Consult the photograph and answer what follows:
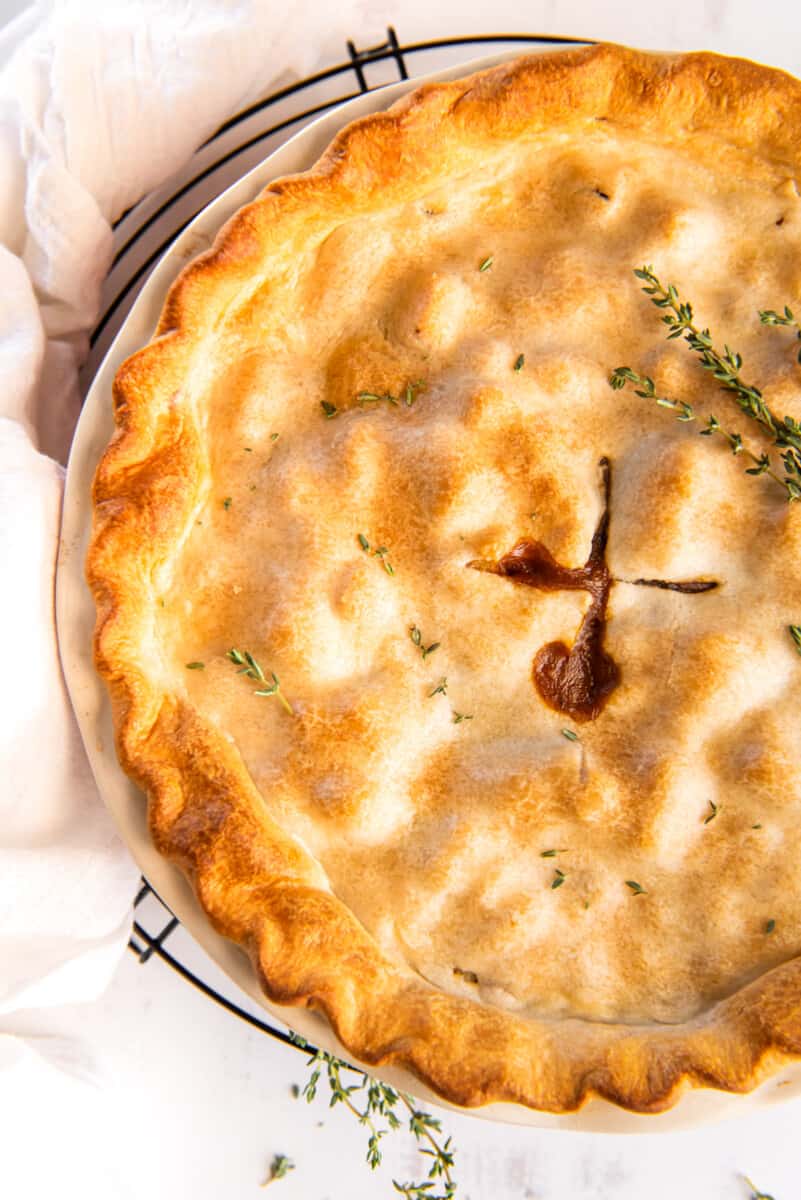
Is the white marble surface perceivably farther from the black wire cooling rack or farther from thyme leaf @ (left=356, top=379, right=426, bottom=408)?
thyme leaf @ (left=356, top=379, right=426, bottom=408)

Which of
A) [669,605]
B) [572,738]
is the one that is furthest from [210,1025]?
[669,605]

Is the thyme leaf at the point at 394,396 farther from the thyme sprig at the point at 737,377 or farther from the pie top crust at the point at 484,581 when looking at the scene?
the thyme sprig at the point at 737,377

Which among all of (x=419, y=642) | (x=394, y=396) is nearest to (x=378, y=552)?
(x=419, y=642)

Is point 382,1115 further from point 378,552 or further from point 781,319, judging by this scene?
point 781,319

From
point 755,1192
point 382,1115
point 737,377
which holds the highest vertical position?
point 737,377

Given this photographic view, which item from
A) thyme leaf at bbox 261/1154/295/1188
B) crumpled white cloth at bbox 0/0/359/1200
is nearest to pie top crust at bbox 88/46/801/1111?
crumpled white cloth at bbox 0/0/359/1200

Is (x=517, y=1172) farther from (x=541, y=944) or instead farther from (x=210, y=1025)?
(x=541, y=944)

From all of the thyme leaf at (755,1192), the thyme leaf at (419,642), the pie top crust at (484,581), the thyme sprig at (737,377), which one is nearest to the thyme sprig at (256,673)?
the pie top crust at (484,581)
